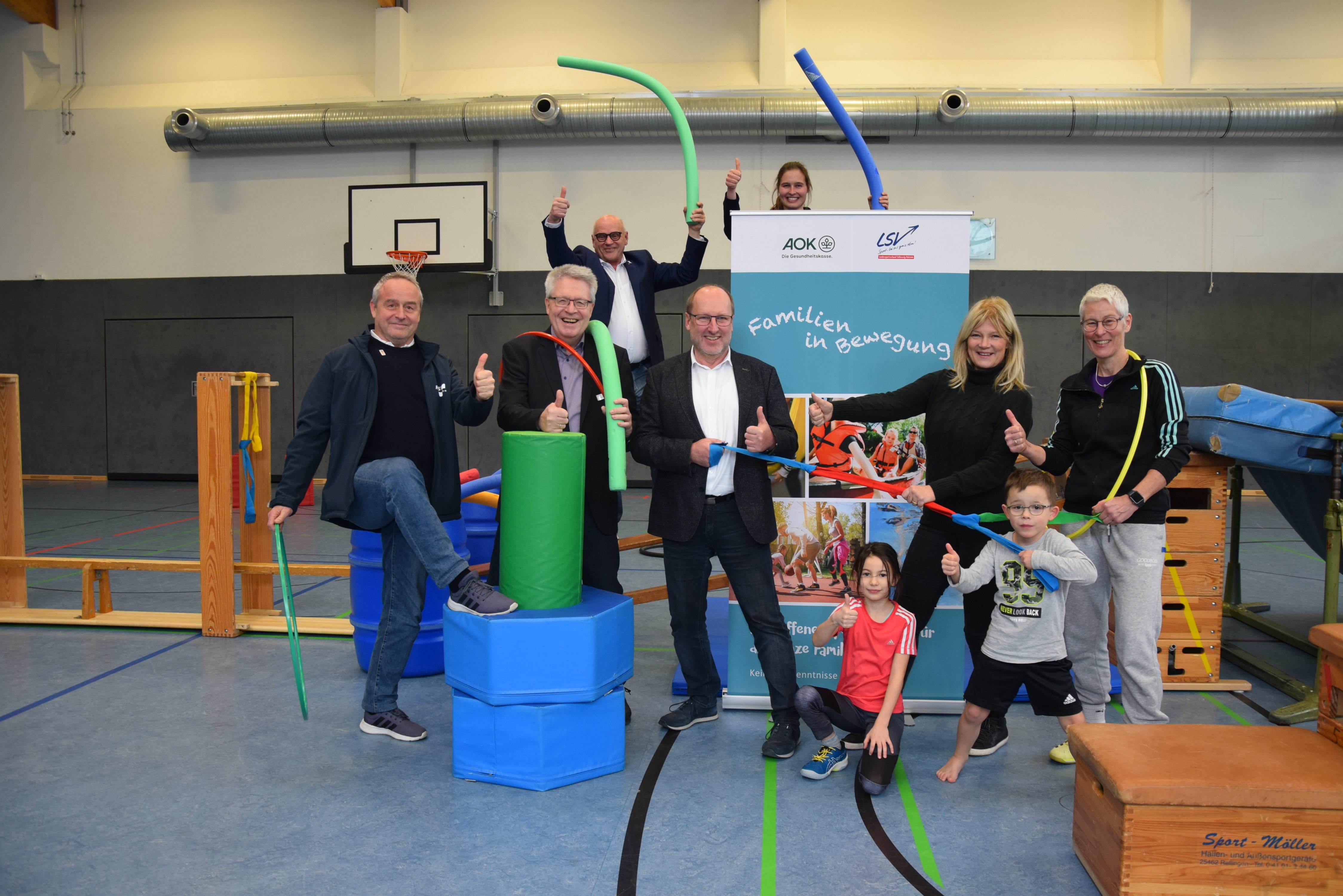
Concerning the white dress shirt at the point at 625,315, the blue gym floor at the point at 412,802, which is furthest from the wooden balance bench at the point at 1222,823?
the white dress shirt at the point at 625,315

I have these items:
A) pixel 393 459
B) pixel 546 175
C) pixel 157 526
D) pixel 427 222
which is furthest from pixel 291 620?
pixel 546 175

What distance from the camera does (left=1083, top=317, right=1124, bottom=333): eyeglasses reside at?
2875 millimetres

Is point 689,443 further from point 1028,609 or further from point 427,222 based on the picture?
point 427,222

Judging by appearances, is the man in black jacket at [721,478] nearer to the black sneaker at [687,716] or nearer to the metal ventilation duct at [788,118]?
the black sneaker at [687,716]

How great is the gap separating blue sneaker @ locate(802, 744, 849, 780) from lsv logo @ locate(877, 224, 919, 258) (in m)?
1.96

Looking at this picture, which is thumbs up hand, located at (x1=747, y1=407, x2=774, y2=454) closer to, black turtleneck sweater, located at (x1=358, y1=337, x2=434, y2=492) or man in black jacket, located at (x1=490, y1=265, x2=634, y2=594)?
man in black jacket, located at (x1=490, y1=265, x2=634, y2=594)

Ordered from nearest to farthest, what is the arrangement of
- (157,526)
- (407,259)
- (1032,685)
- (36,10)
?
(1032,685) → (157,526) → (407,259) → (36,10)

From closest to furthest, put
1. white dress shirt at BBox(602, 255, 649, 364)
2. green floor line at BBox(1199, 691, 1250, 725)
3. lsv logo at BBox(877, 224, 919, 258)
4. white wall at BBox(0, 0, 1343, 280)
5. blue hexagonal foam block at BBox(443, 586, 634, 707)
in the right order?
blue hexagonal foam block at BBox(443, 586, 634, 707) < green floor line at BBox(1199, 691, 1250, 725) < lsv logo at BBox(877, 224, 919, 258) < white dress shirt at BBox(602, 255, 649, 364) < white wall at BBox(0, 0, 1343, 280)

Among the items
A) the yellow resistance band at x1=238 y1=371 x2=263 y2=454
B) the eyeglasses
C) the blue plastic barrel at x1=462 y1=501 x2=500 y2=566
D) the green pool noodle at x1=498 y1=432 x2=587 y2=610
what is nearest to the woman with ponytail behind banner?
the eyeglasses

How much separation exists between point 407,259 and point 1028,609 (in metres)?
9.22

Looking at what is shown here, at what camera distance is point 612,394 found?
3.03m

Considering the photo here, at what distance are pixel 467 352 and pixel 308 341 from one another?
217 centimetres

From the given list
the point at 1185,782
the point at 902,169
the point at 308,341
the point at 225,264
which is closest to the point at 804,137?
the point at 902,169

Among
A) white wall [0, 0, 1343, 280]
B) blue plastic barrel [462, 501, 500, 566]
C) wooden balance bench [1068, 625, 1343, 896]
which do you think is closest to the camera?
wooden balance bench [1068, 625, 1343, 896]
